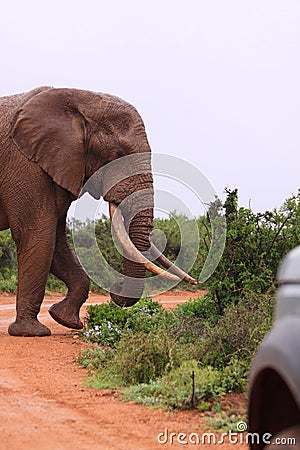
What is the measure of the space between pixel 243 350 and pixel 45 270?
14.2ft

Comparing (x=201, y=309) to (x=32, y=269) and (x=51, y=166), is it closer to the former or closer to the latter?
(x=32, y=269)

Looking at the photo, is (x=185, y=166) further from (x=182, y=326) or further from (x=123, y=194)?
(x=182, y=326)

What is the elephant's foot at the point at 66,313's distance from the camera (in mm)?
11789

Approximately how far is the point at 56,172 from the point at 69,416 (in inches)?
214

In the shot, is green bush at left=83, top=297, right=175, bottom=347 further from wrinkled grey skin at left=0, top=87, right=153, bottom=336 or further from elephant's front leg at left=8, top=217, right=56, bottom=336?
elephant's front leg at left=8, top=217, right=56, bottom=336

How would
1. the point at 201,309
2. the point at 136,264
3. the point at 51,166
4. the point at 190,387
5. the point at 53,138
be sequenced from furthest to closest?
the point at 201,309, the point at 53,138, the point at 51,166, the point at 136,264, the point at 190,387

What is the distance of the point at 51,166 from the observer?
1098 cm

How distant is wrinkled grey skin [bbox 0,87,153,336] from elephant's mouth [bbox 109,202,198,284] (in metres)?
0.13

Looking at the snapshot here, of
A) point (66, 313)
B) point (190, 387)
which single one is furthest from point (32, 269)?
point (190, 387)

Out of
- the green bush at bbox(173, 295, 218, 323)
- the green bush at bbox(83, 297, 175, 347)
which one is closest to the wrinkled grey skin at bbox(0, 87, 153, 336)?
the green bush at bbox(83, 297, 175, 347)

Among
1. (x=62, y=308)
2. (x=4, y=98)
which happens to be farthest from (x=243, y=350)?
(x=4, y=98)

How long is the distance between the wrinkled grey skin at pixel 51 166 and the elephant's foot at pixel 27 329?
0.05ft

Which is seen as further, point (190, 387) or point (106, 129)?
point (106, 129)

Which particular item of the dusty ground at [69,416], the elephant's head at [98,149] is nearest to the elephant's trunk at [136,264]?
the elephant's head at [98,149]
